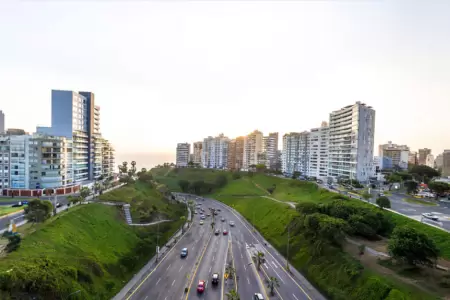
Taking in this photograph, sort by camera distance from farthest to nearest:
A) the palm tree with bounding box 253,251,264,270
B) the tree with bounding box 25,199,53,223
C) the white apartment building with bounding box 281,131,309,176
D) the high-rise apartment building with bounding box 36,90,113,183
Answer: the white apartment building with bounding box 281,131,309,176 → the high-rise apartment building with bounding box 36,90,113,183 → the palm tree with bounding box 253,251,264,270 → the tree with bounding box 25,199,53,223

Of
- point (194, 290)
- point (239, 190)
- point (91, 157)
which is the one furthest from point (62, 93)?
point (194, 290)

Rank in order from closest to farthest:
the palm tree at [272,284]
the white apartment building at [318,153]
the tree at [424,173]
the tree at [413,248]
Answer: the tree at [413,248] < the palm tree at [272,284] < the tree at [424,173] < the white apartment building at [318,153]

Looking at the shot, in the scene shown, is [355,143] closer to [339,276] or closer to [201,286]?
[339,276]

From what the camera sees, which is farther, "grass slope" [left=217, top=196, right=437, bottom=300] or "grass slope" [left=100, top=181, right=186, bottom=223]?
"grass slope" [left=100, top=181, right=186, bottom=223]

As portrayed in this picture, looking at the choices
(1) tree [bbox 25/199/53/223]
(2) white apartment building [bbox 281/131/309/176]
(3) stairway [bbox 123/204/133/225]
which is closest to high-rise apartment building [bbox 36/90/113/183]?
(3) stairway [bbox 123/204/133/225]

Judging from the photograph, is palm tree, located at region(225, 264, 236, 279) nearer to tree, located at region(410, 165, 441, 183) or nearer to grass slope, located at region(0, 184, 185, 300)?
grass slope, located at region(0, 184, 185, 300)

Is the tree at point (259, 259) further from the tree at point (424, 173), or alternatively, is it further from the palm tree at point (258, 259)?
the tree at point (424, 173)

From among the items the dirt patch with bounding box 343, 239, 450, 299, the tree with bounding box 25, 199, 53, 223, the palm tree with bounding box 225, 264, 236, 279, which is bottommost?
the palm tree with bounding box 225, 264, 236, 279

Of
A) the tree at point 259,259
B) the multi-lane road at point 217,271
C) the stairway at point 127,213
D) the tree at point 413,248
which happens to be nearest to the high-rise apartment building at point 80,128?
the stairway at point 127,213
